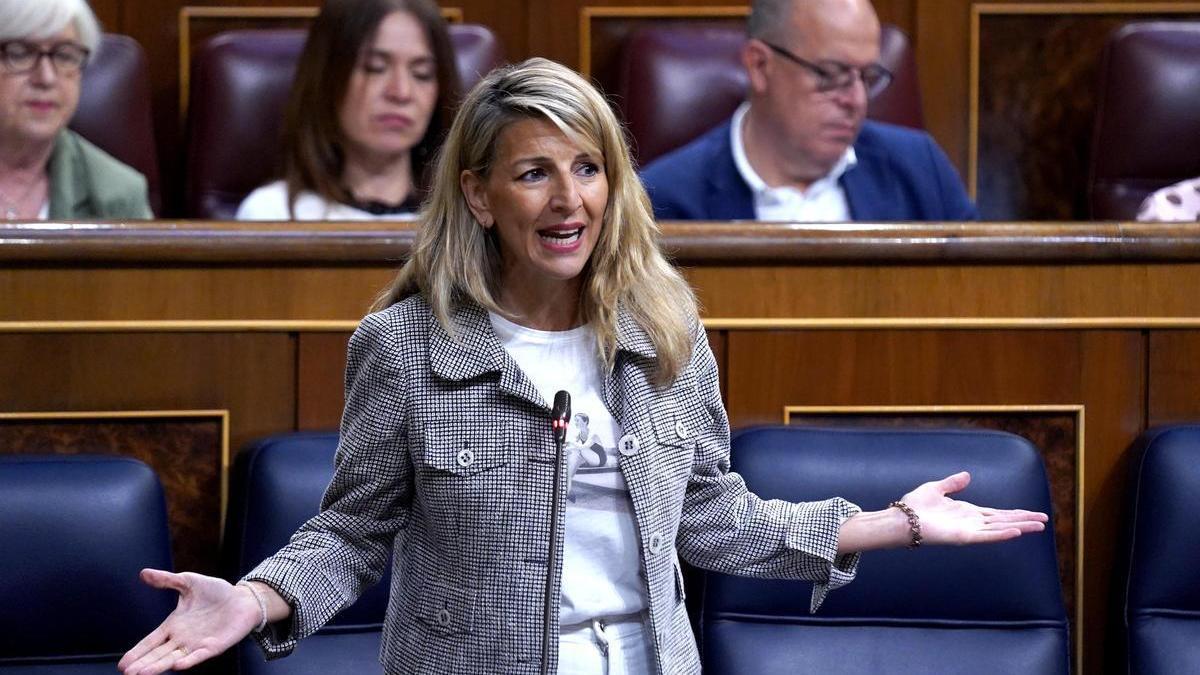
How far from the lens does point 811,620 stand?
1.30 m

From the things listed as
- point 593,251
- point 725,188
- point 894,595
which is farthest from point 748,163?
point 593,251

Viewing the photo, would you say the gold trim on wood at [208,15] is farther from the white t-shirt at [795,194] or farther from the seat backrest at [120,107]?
the white t-shirt at [795,194]

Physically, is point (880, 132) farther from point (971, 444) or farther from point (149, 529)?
point (149, 529)

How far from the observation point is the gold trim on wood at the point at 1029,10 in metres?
2.17

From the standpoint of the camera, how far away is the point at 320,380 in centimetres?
137

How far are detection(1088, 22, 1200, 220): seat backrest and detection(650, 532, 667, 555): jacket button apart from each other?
123 centimetres

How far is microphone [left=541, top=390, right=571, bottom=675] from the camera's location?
2.95 ft

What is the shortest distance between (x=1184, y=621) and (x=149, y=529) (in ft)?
2.70

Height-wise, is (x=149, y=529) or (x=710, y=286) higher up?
(x=710, y=286)

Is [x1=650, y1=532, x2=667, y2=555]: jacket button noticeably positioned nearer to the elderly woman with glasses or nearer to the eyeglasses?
the elderly woman with glasses

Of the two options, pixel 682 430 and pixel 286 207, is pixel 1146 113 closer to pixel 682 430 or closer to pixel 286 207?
pixel 286 207

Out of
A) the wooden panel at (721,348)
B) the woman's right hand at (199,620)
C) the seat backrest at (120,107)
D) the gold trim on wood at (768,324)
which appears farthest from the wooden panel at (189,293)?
the seat backrest at (120,107)

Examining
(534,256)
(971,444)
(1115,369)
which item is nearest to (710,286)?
(971,444)

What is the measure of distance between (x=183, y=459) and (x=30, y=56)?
59 cm
